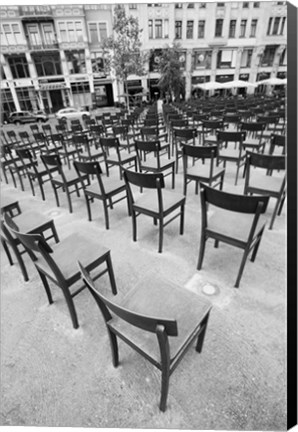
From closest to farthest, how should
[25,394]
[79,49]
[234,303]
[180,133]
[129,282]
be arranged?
[25,394], [234,303], [129,282], [180,133], [79,49]

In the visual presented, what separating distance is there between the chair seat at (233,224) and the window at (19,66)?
26812 mm

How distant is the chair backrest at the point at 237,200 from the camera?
143 centimetres

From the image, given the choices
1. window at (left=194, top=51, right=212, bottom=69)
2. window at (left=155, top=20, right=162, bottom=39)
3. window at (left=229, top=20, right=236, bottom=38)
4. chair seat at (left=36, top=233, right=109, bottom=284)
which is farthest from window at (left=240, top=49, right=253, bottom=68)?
chair seat at (left=36, top=233, right=109, bottom=284)

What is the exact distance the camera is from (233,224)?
1.86 m

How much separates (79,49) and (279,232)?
25.7 meters


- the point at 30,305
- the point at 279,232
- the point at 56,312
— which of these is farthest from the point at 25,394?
the point at 279,232

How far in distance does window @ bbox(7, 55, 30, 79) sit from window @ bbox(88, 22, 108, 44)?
6.80 meters

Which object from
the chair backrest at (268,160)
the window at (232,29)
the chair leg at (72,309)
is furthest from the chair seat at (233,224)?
the window at (232,29)

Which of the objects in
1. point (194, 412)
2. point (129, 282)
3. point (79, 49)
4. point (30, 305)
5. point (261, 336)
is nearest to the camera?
point (194, 412)

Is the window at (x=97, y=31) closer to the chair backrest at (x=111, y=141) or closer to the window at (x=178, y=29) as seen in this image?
the window at (x=178, y=29)

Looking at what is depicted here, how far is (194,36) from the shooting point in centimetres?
2111

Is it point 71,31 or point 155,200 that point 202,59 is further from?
point 155,200

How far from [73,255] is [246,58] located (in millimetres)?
29790

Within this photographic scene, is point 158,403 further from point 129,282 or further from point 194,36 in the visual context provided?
point 194,36
